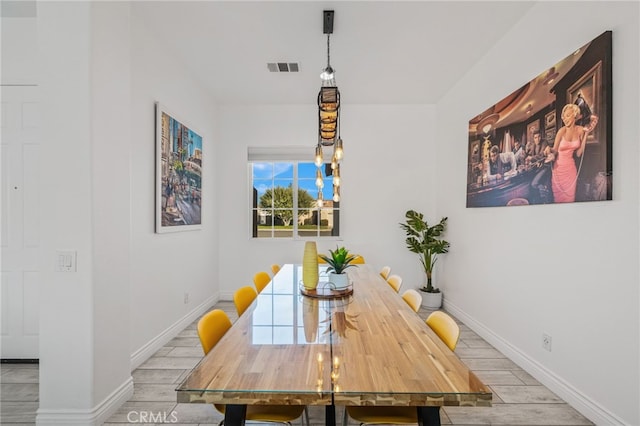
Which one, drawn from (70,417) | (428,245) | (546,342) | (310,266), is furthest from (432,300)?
(70,417)

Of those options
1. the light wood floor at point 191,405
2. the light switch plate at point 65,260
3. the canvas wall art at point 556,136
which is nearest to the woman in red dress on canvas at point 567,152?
the canvas wall art at point 556,136

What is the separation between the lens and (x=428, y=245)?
428 centimetres

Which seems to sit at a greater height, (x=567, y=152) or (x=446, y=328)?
(x=567, y=152)

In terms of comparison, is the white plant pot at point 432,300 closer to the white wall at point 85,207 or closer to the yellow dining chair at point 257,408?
the yellow dining chair at point 257,408

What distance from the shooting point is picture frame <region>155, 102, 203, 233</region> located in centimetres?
297

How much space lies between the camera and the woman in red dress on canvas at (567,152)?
6.81 feet

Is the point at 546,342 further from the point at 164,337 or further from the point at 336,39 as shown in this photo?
the point at 164,337

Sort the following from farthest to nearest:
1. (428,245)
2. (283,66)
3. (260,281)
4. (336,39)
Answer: (428,245) < (283,66) < (336,39) < (260,281)

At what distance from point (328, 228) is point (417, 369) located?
3.78 meters

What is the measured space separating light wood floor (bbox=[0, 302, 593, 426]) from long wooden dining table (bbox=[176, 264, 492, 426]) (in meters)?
0.82

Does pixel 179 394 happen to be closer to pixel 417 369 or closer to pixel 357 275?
pixel 417 369

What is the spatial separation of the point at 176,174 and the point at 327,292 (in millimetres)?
2256

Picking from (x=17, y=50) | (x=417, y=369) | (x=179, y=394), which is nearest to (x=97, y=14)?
(x=17, y=50)

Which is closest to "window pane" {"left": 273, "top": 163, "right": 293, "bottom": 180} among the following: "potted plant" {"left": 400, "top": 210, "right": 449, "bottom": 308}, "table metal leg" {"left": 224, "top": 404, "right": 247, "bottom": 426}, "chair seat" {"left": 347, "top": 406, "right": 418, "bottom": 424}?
"potted plant" {"left": 400, "top": 210, "right": 449, "bottom": 308}
